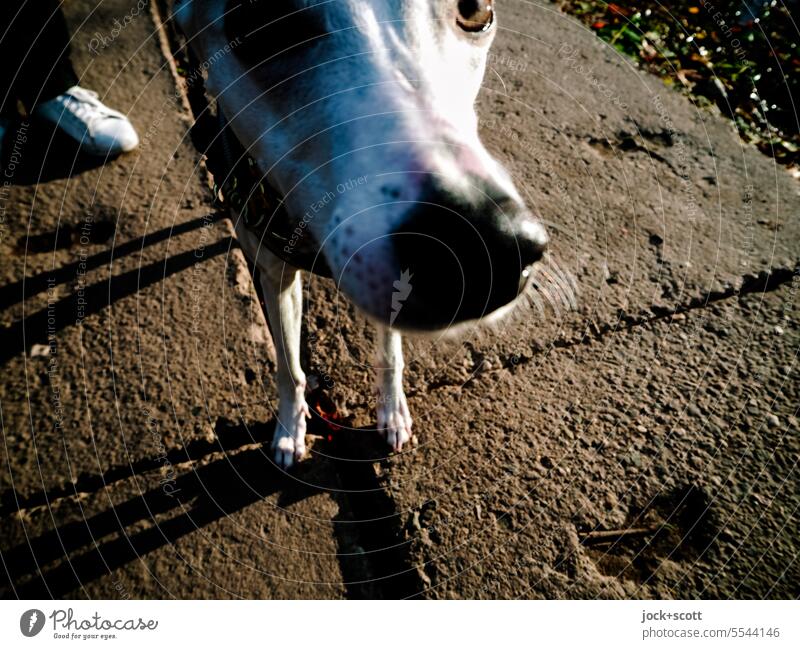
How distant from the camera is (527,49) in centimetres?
437

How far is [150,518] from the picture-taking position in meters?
2.13

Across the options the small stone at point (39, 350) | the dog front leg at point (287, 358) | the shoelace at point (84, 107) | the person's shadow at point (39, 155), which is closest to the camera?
the dog front leg at point (287, 358)

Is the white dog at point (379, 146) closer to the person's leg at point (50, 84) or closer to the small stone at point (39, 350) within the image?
the small stone at point (39, 350)

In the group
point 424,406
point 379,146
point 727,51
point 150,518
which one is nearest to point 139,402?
point 150,518

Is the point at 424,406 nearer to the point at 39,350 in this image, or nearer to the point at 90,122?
the point at 39,350

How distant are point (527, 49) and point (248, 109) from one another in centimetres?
361

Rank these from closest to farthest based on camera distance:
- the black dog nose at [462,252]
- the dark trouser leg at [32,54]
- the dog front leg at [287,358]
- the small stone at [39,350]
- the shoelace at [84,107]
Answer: the black dog nose at [462,252] < the dog front leg at [287,358] < the small stone at [39,350] < the dark trouser leg at [32,54] < the shoelace at [84,107]

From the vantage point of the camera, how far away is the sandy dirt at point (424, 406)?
2066 mm

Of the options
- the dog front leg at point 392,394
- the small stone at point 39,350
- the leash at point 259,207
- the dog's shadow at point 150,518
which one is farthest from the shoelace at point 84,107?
the dog front leg at point 392,394

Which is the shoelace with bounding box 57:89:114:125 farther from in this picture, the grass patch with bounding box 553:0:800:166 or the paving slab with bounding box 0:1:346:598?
the grass patch with bounding box 553:0:800:166

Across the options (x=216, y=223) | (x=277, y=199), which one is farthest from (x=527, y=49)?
(x=277, y=199)

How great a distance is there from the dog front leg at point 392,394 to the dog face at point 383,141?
33.3 inches

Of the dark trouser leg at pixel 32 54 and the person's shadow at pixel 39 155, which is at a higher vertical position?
the dark trouser leg at pixel 32 54

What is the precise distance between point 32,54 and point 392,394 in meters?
3.14
